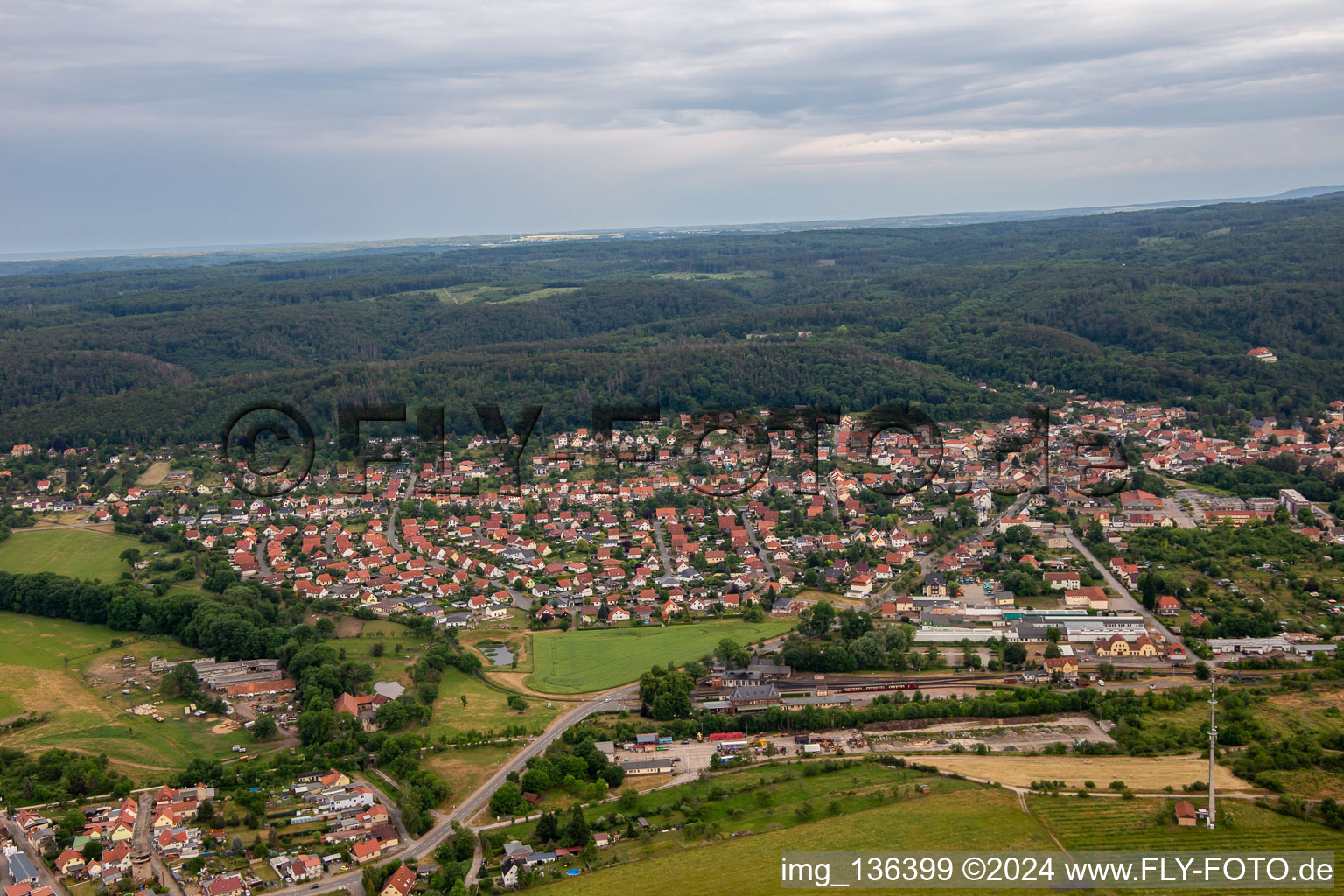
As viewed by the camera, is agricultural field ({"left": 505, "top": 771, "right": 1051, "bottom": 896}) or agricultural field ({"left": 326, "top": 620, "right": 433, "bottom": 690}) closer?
agricultural field ({"left": 505, "top": 771, "right": 1051, "bottom": 896})

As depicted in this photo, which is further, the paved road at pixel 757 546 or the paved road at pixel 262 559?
the paved road at pixel 262 559

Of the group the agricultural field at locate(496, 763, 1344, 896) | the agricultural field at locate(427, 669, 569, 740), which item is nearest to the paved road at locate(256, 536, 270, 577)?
the agricultural field at locate(427, 669, 569, 740)

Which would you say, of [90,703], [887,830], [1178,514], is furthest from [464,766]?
[1178,514]

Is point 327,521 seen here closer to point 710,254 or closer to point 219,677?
point 219,677

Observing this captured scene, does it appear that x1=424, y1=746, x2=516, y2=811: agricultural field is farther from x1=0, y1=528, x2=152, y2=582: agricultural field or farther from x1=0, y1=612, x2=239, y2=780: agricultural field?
x1=0, y1=528, x2=152, y2=582: agricultural field

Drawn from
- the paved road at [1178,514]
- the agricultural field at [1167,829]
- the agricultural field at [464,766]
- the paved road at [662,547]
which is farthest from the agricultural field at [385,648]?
the paved road at [1178,514]

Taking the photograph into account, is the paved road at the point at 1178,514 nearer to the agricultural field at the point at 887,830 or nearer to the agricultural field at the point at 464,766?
the agricultural field at the point at 887,830

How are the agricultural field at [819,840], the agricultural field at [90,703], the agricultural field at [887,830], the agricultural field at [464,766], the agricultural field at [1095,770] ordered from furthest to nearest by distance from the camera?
the agricultural field at [90,703] → the agricultural field at [464,766] → the agricultural field at [1095,770] → the agricultural field at [887,830] → the agricultural field at [819,840]

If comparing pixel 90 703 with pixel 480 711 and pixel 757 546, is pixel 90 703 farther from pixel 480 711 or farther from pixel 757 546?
pixel 757 546
